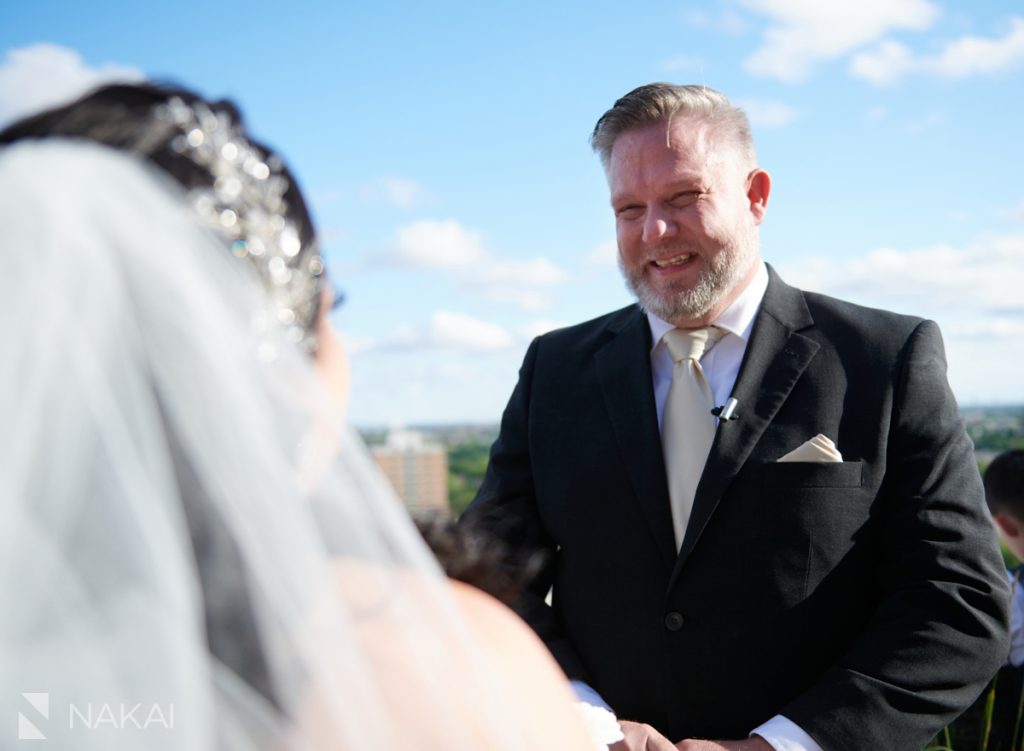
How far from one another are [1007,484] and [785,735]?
9.00 feet

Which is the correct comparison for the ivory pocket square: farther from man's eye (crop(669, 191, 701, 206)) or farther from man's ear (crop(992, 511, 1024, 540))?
man's ear (crop(992, 511, 1024, 540))

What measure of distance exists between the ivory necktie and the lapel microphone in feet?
0.32

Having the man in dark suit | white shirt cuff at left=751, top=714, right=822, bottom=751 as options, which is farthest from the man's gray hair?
white shirt cuff at left=751, top=714, right=822, bottom=751

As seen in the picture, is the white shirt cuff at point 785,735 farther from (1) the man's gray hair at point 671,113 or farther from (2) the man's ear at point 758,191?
(1) the man's gray hair at point 671,113

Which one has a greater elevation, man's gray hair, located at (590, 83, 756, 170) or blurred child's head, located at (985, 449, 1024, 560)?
man's gray hair, located at (590, 83, 756, 170)

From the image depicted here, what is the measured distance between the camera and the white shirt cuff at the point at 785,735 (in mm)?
2672

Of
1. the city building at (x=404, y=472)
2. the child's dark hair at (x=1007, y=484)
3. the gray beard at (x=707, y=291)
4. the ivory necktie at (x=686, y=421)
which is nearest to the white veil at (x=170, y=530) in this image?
the city building at (x=404, y=472)

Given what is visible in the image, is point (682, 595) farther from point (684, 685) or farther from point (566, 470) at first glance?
point (566, 470)

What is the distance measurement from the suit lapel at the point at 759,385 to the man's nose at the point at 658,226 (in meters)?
0.44

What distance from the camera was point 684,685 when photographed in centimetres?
294

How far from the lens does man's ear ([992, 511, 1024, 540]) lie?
4680mm

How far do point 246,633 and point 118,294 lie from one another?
0.56 m

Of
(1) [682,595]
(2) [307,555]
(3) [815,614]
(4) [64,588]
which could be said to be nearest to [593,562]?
(1) [682,595]

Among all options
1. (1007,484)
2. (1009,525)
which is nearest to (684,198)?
(1007,484)
